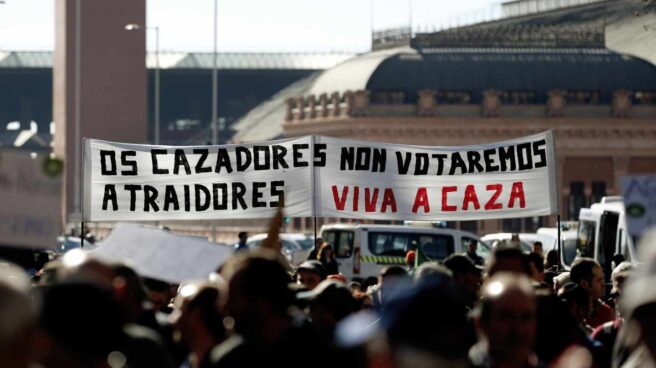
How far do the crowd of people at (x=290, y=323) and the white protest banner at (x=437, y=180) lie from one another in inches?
342

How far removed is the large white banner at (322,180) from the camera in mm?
17875

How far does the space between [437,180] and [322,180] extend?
3.35 ft

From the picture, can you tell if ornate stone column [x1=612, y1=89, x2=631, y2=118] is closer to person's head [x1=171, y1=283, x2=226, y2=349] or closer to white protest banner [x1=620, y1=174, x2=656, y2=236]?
white protest banner [x1=620, y1=174, x2=656, y2=236]

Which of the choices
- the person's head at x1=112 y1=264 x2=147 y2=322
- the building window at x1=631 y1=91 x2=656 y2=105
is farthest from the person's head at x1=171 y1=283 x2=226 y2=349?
the building window at x1=631 y1=91 x2=656 y2=105

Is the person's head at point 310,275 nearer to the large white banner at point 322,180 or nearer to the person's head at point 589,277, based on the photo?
the person's head at point 589,277

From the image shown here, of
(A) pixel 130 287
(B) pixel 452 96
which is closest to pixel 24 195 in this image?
(A) pixel 130 287

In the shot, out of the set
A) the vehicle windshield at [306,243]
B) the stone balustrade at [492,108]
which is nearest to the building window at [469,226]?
the stone balustrade at [492,108]

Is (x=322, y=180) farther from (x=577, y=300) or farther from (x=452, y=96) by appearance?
(x=452, y=96)

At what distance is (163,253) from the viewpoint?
29.0 feet

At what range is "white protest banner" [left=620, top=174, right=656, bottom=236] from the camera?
859 cm

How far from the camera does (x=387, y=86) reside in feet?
295

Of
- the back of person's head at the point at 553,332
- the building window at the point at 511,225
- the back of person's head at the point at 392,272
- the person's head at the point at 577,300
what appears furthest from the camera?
the building window at the point at 511,225

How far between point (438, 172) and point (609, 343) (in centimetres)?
947

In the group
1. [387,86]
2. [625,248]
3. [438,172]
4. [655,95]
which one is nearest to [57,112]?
[387,86]
